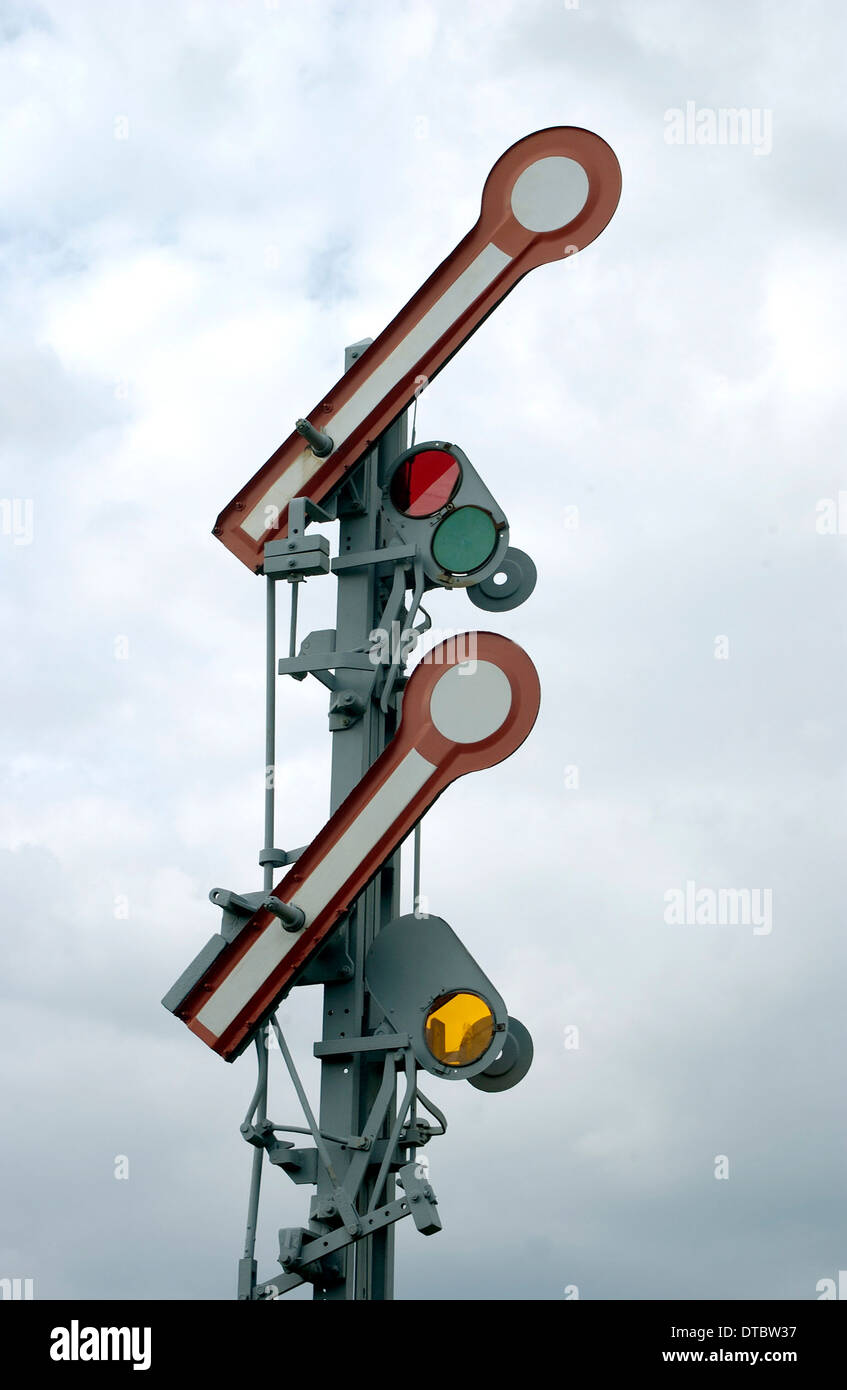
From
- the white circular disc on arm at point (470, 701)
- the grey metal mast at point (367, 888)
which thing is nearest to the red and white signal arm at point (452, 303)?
the grey metal mast at point (367, 888)

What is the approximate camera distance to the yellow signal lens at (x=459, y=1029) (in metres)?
10.9

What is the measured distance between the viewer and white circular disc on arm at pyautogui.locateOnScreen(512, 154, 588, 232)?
12.6 m

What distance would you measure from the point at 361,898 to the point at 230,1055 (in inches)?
55.1

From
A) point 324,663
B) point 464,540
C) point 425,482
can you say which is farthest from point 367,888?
point 425,482

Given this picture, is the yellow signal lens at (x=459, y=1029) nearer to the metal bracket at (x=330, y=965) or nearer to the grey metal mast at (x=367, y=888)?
the grey metal mast at (x=367, y=888)

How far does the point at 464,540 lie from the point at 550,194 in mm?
2785

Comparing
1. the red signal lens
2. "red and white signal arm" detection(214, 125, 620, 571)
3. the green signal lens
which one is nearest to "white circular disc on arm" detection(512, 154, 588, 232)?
"red and white signal arm" detection(214, 125, 620, 571)

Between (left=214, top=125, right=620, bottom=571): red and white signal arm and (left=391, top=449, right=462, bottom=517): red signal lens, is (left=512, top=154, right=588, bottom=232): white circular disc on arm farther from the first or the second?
(left=391, top=449, right=462, bottom=517): red signal lens

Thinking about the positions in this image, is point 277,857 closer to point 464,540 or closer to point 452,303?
point 464,540

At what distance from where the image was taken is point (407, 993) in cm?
1113

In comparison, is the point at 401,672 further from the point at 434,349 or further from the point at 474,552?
the point at 434,349

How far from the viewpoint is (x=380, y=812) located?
1136cm
